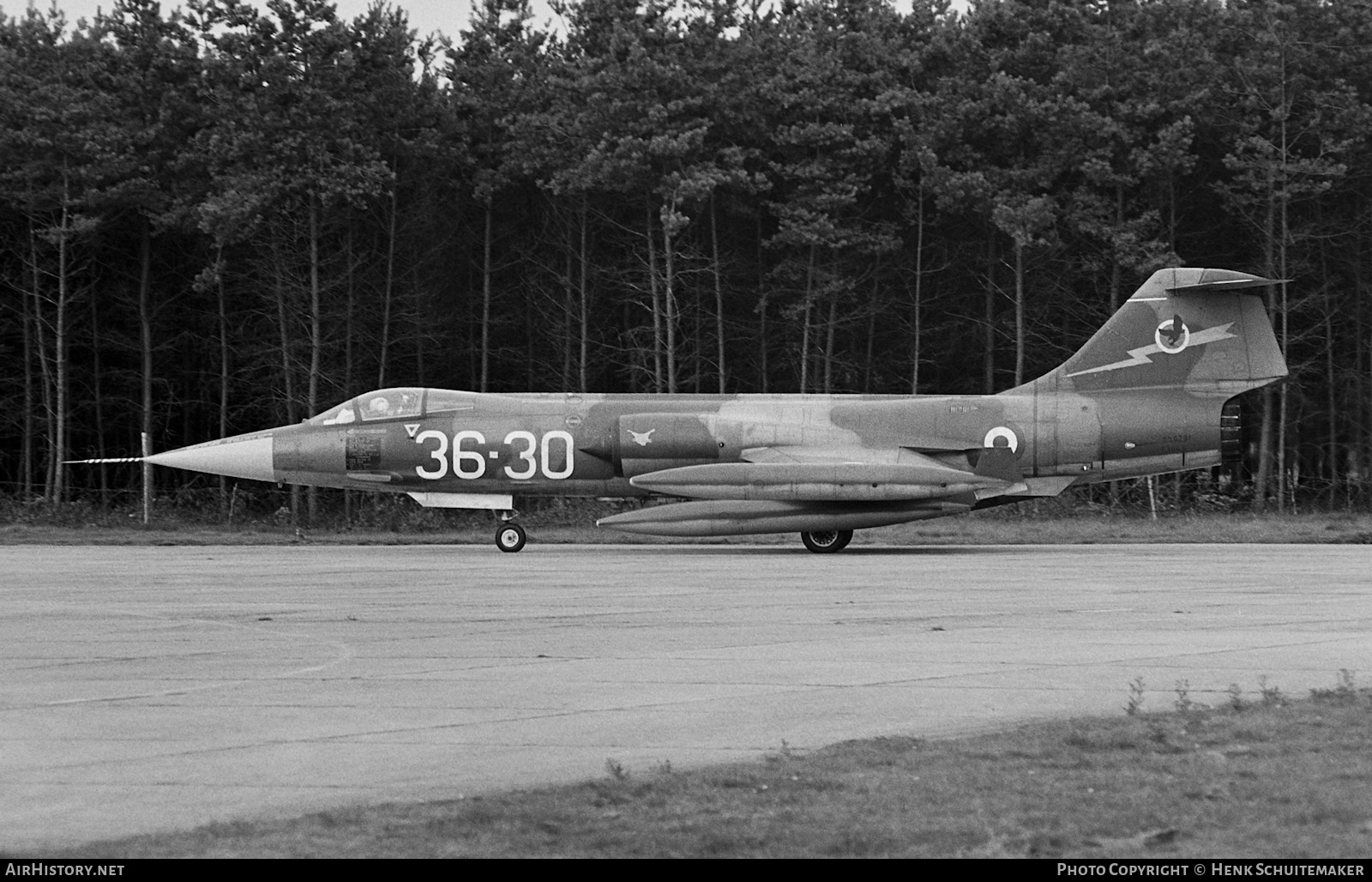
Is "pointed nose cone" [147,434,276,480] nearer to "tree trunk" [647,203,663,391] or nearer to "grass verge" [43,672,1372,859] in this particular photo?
"tree trunk" [647,203,663,391]

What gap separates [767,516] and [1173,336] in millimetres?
7052

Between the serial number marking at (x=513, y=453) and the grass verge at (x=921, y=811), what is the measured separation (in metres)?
17.6

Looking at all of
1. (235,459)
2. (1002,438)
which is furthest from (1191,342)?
(235,459)

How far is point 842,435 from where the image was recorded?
2528cm

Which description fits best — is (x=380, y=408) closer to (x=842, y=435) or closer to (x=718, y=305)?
(x=842, y=435)

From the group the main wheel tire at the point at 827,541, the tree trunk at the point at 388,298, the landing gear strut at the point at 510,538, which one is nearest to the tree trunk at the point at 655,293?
the tree trunk at the point at 388,298

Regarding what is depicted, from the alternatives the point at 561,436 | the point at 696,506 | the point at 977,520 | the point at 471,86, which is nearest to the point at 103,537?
the point at 561,436

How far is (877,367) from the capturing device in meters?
46.1

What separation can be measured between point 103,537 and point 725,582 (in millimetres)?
14747

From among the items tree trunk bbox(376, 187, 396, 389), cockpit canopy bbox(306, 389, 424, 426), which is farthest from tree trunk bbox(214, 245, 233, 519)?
cockpit canopy bbox(306, 389, 424, 426)

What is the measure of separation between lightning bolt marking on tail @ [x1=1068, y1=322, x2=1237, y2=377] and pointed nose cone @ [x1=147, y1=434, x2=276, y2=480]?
13.3 metres

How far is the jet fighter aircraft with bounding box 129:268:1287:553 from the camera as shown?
24.8 metres

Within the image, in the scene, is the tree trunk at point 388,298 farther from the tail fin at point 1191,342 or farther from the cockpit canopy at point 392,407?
the tail fin at point 1191,342

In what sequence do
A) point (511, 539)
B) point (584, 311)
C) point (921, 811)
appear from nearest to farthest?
point (921, 811), point (511, 539), point (584, 311)
